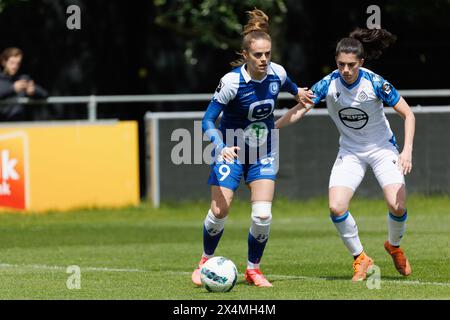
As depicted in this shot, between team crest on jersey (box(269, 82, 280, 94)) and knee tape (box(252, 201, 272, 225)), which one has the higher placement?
team crest on jersey (box(269, 82, 280, 94))

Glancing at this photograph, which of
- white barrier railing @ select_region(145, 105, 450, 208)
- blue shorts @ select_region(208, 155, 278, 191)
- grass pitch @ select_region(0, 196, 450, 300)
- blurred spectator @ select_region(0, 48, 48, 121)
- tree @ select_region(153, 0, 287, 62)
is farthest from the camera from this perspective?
tree @ select_region(153, 0, 287, 62)

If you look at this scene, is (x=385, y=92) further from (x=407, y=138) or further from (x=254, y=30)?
(x=254, y=30)

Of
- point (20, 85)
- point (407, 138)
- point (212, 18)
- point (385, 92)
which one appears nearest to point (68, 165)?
point (20, 85)

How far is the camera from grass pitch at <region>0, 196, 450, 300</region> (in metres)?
10.2

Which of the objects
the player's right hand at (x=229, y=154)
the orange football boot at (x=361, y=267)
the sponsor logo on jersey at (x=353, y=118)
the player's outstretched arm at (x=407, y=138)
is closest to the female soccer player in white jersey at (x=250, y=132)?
the player's right hand at (x=229, y=154)

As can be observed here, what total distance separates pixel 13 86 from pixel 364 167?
31.1 feet

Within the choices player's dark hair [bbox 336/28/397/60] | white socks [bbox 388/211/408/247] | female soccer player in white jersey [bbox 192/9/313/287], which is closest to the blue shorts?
female soccer player in white jersey [bbox 192/9/313/287]

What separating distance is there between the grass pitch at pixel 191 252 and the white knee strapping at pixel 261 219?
440mm

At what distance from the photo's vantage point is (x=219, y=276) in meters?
10.1

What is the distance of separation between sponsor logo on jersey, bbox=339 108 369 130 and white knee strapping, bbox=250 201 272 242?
1116 mm

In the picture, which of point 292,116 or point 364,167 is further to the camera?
point 364,167

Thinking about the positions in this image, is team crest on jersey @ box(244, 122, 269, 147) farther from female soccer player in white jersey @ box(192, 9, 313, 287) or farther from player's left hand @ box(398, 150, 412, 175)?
player's left hand @ box(398, 150, 412, 175)

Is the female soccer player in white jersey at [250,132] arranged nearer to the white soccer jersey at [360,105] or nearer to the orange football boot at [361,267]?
the white soccer jersey at [360,105]
